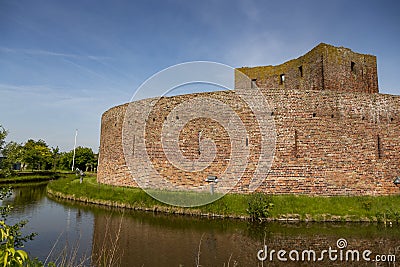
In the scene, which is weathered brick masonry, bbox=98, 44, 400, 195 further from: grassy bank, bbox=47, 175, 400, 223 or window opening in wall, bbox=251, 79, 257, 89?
window opening in wall, bbox=251, 79, 257, 89

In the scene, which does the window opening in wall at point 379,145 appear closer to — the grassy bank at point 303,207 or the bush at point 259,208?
the grassy bank at point 303,207

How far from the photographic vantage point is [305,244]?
21.7ft

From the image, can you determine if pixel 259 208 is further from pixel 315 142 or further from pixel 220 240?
pixel 315 142

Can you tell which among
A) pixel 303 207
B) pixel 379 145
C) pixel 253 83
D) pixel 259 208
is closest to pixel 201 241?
pixel 259 208

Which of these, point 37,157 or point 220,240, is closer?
point 220,240

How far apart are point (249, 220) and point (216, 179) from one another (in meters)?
2.44

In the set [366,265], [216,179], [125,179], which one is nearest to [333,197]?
[216,179]

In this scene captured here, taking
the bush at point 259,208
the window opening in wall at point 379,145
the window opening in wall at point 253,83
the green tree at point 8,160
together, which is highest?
the window opening in wall at point 253,83

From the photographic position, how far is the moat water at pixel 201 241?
555 centimetres

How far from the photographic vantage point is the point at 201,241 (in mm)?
6949

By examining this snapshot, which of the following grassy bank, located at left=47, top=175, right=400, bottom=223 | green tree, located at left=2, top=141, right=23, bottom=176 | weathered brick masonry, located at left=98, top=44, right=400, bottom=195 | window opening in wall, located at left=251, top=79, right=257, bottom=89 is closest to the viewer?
green tree, located at left=2, top=141, right=23, bottom=176

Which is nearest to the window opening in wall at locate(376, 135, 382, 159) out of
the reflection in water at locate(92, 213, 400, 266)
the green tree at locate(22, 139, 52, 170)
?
the reflection in water at locate(92, 213, 400, 266)

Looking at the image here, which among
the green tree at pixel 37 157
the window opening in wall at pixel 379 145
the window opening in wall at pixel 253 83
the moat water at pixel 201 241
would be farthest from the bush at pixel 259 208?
the green tree at pixel 37 157

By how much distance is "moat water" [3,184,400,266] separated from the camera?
18.2ft
